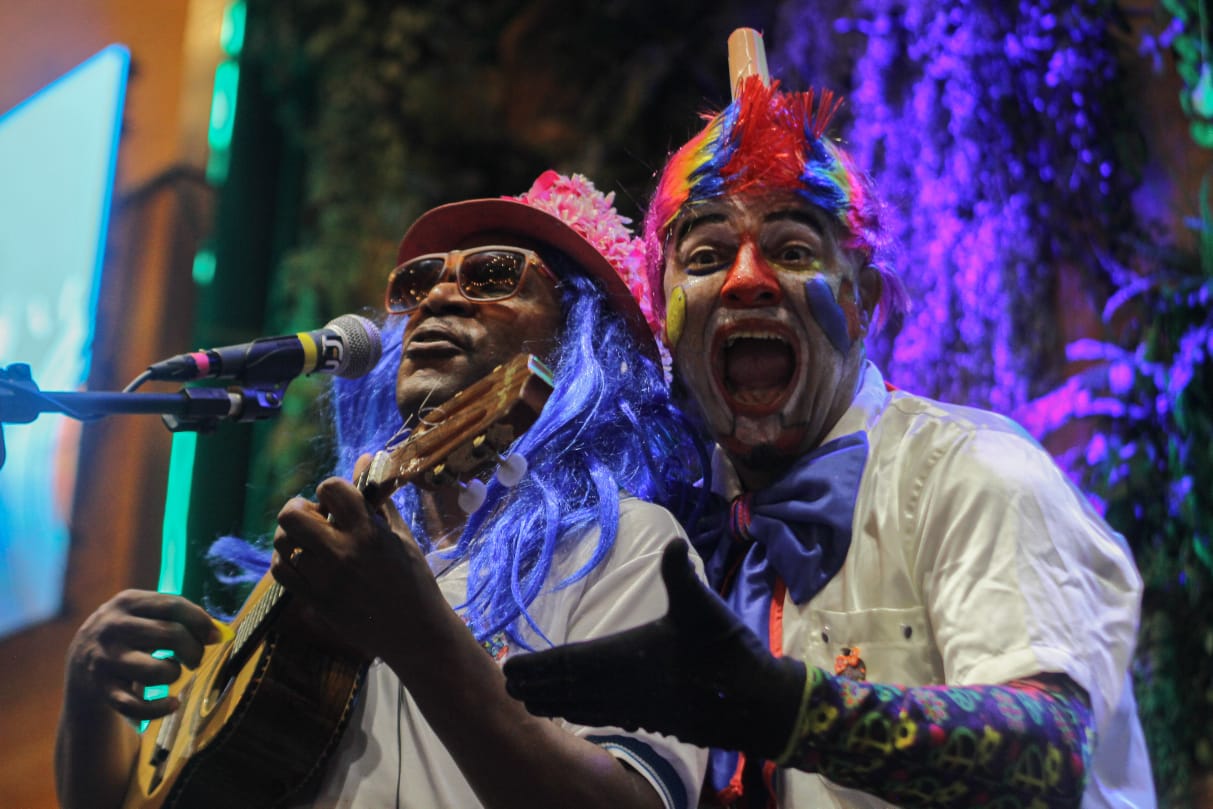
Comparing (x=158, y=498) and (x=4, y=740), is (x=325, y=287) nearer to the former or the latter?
(x=158, y=498)

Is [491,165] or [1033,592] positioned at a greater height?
[491,165]

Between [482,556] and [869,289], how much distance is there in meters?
0.94

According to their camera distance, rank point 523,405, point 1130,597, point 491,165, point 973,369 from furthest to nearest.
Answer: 1. point 491,165
2. point 973,369
3. point 1130,597
4. point 523,405

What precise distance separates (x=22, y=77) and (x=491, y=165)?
2.92m

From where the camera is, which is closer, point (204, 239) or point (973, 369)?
point (204, 239)

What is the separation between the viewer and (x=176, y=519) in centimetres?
309

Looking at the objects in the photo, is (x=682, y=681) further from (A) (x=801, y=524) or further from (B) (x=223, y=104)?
(B) (x=223, y=104)

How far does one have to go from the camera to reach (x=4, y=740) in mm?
2512

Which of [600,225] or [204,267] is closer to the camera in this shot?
[600,225]

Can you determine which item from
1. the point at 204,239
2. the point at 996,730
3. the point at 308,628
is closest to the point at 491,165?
the point at 204,239

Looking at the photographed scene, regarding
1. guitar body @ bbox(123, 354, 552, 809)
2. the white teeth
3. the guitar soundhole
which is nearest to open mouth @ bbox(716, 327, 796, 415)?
the white teeth

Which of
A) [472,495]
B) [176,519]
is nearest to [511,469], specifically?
[472,495]

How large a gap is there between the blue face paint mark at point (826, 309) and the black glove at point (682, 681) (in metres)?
0.93

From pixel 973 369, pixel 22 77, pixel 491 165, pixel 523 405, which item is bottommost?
pixel 523 405
